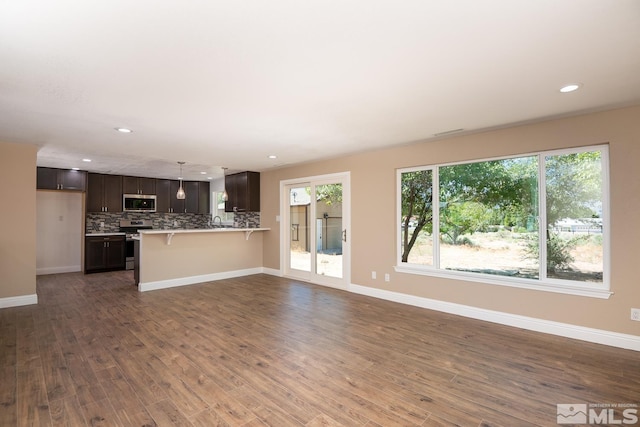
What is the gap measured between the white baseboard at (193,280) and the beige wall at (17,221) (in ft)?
5.03

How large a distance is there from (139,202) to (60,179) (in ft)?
5.30

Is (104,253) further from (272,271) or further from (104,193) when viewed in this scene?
(272,271)

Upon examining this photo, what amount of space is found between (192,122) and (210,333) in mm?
2379

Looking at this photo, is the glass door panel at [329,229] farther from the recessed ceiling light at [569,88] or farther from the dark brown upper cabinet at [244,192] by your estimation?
the recessed ceiling light at [569,88]

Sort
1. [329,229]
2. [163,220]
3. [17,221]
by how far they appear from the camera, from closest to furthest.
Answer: [17,221], [329,229], [163,220]

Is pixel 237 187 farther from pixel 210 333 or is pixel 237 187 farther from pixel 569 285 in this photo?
pixel 569 285

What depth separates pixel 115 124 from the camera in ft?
11.5

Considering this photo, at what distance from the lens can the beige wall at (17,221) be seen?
440 centimetres

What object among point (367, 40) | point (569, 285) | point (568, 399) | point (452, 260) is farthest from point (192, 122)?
point (569, 285)

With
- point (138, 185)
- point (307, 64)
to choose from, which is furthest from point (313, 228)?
point (138, 185)

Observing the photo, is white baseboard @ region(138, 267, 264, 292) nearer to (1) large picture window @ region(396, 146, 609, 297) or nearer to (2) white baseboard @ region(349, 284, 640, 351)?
(2) white baseboard @ region(349, 284, 640, 351)

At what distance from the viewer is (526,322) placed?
11.8 ft

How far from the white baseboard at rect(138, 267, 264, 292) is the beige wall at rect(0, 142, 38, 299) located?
1.53 meters

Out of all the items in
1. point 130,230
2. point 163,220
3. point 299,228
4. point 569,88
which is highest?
point 569,88
